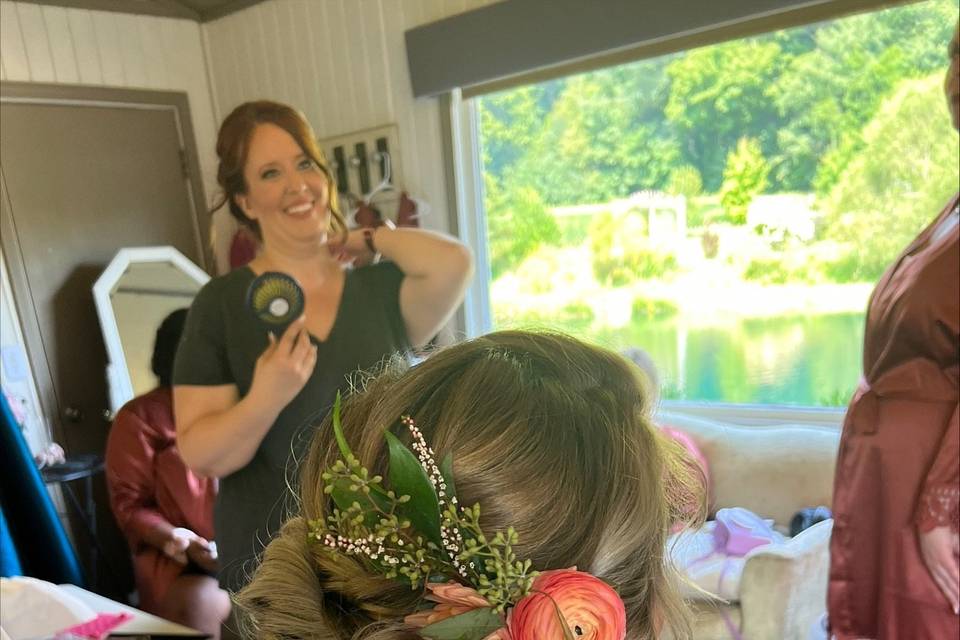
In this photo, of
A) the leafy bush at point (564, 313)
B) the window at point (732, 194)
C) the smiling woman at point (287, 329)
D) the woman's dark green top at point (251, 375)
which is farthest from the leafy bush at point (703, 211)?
the woman's dark green top at point (251, 375)

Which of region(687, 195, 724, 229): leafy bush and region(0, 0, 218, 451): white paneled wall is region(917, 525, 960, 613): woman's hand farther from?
region(0, 0, 218, 451): white paneled wall

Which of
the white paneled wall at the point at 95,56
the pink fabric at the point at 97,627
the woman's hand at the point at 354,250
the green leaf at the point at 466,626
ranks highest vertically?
the white paneled wall at the point at 95,56

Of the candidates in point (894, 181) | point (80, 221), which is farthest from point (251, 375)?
point (80, 221)

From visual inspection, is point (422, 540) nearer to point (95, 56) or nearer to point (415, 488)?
point (415, 488)

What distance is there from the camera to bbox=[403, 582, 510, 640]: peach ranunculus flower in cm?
33

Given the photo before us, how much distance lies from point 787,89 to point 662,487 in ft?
2.82

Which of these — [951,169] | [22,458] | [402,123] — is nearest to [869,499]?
[951,169]

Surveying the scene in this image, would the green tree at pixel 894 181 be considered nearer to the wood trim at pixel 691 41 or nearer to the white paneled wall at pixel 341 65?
the wood trim at pixel 691 41

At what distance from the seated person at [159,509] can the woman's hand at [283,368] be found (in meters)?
0.67

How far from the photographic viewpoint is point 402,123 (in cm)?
121

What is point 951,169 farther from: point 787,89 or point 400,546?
point 400,546

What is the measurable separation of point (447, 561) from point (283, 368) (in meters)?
0.42

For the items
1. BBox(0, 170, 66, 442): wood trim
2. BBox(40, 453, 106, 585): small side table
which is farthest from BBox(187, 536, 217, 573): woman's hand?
BBox(0, 170, 66, 442): wood trim

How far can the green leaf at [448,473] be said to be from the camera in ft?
1.13
